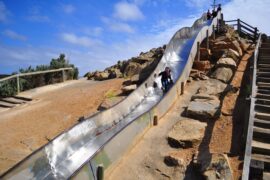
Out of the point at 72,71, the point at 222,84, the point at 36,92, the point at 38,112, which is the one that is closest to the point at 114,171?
the point at 38,112

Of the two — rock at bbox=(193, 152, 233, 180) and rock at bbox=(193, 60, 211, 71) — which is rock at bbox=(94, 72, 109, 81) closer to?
rock at bbox=(193, 60, 211, 71)

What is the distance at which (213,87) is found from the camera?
Result: 44.7ft

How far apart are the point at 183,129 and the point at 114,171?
9.96 ft

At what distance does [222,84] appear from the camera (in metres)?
14.0

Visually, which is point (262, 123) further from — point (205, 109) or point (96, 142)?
point (96, 142)

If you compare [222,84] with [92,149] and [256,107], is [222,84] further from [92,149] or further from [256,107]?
[92,149]

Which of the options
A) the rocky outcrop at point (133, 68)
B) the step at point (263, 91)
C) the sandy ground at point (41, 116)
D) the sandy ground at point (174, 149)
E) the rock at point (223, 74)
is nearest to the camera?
the sandy ground at point (174, 149)

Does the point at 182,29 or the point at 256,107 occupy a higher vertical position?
the point at 182,29

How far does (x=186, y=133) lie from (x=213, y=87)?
16.0 feet

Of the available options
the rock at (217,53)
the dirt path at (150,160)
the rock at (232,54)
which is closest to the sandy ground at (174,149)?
the dirt path at (150,160)

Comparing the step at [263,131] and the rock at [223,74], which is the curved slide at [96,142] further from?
the step at [263,131]

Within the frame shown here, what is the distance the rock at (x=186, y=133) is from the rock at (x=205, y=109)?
453mm

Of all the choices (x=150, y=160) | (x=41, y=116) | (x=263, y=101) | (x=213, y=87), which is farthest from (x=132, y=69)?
(x=150, y=160)

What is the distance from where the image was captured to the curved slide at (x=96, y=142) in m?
7.30
